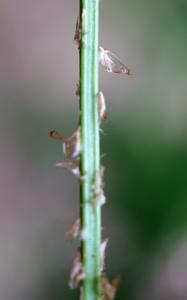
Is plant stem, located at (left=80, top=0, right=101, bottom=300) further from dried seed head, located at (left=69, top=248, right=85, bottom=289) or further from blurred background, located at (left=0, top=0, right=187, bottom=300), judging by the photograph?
blurred background, located at (left=0, top=0, right=187, bottom=300)

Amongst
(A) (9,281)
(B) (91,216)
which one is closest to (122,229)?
(A) (9,281)

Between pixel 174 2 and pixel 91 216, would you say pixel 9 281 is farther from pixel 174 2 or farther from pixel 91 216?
pixel 91 216

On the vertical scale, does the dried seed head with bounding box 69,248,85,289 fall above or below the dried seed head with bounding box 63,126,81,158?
below

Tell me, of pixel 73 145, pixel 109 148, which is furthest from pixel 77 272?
pixel 109 148

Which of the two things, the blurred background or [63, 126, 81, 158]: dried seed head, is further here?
the blurred background

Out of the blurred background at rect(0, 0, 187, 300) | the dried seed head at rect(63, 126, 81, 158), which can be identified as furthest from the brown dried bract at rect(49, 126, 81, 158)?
the blurred background at rect(0, 0, 187, 300)

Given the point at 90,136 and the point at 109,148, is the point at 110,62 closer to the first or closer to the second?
the point at 90,136
